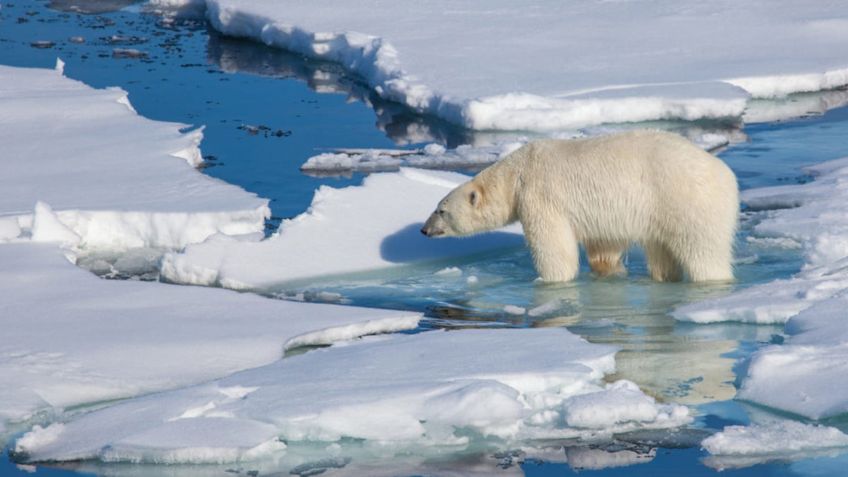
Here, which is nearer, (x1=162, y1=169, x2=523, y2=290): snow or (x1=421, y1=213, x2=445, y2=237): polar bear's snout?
(x1=162, y1=169, x2=523, y2=290): snow

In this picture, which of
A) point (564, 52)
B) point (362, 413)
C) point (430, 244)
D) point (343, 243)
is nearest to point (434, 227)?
point (430, 244)

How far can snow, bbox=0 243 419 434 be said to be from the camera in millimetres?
5562

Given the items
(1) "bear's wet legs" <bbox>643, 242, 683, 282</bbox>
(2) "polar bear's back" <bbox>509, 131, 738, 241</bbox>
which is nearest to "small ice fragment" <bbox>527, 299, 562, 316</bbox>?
(2) "polar bear's back" <bbox>509, 131, 738, 241</bbox>

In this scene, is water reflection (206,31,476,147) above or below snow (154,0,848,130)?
below

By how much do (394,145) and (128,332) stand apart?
5098 millimetres

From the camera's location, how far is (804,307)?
20.2 ft

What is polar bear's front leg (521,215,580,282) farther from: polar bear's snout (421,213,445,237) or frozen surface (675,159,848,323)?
frozen surface (675,159,848,323)

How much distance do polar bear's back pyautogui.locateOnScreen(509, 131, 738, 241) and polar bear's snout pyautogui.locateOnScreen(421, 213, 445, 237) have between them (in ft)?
2.02

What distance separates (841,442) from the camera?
183 inches

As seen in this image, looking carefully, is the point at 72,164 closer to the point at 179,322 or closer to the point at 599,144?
the point at 179,322

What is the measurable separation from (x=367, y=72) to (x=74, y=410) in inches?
339

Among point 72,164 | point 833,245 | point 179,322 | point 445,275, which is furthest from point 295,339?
point 72,164

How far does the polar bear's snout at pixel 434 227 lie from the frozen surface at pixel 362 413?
2318mm

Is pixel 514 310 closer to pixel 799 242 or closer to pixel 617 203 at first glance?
pixel 617 203
